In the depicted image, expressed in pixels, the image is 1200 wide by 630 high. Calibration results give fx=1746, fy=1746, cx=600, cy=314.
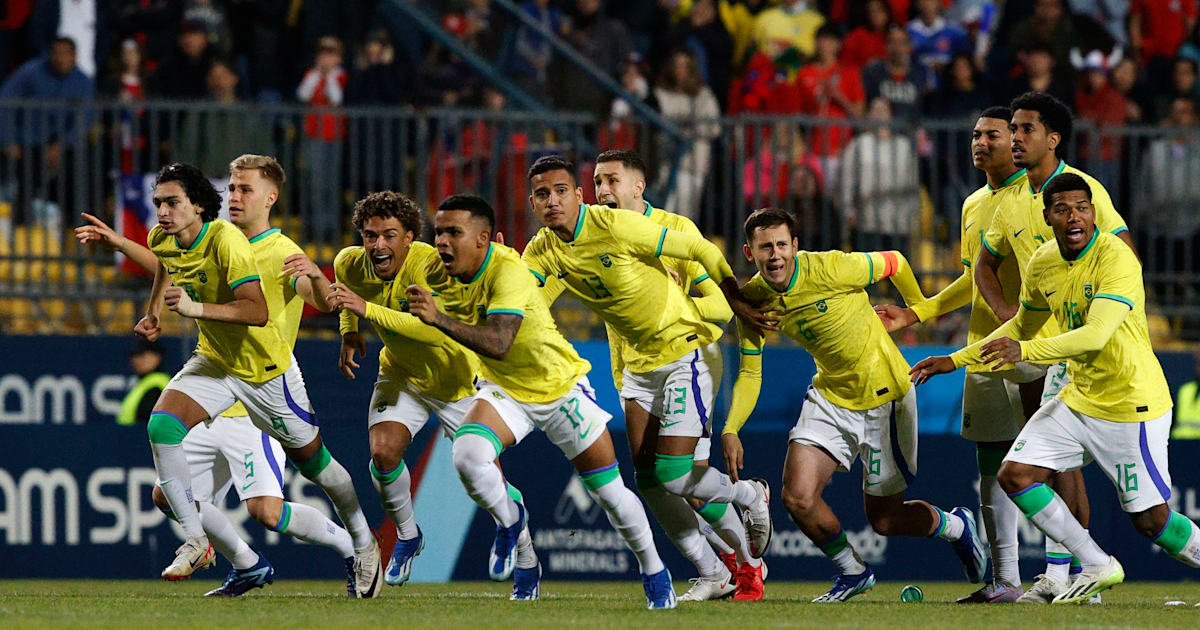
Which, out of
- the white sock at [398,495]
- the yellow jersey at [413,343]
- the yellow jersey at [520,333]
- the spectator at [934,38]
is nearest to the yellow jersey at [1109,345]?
the yellow jersey at [520,333]

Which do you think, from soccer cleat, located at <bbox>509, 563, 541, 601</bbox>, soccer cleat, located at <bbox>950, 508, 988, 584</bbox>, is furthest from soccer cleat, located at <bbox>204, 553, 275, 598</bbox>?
soccer cleat, located at <bbox>950, 508, 988, 584</bbox>

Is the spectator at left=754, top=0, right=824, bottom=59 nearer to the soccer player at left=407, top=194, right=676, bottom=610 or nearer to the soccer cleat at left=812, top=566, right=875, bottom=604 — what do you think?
the soccer cleat at left=812, top=566, right=875, bottom=604

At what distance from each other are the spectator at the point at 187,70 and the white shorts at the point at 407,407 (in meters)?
5.96

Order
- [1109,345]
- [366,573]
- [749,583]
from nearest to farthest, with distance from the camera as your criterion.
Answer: [1109,345] → [366,573] → [749,583]

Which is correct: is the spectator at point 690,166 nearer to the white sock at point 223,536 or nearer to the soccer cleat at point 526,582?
the soccer cleat at point 526,582

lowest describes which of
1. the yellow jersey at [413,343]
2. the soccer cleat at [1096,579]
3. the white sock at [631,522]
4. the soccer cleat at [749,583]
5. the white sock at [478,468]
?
the soccer cleat at [749,583]

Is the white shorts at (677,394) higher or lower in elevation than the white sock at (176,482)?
higher

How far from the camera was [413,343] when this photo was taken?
33.2 feet

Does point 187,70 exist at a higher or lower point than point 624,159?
higher

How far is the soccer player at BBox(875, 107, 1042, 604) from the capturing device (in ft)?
33.2

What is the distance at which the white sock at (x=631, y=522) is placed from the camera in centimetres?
934

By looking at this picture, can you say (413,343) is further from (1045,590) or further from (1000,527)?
(1045,590)

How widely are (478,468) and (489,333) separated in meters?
0.74

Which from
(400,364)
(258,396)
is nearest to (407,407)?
(400,364)
